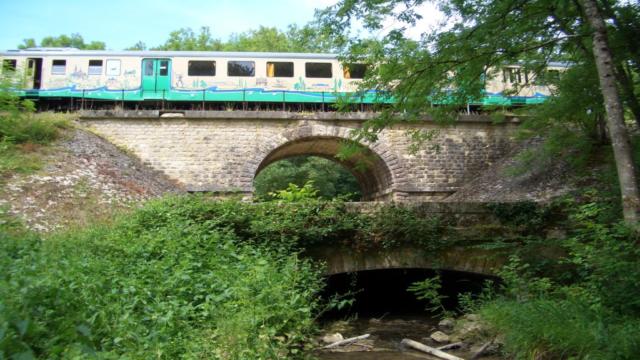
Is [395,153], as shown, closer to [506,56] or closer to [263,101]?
[263,101]

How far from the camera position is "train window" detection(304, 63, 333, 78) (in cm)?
1612

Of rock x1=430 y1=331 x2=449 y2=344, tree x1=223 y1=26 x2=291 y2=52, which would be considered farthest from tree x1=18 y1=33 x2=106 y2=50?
rock x1=430 y1=331 x2=449 y2=344

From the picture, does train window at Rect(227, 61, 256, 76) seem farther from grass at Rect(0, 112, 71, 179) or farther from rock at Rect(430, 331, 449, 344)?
rock at Rect(430, 331, 449, 344)

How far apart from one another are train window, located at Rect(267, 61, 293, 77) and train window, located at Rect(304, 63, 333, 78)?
1.80ft

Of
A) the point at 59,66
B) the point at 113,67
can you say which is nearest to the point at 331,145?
the point at 113,67

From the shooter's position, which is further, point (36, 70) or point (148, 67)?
point (148, 67)

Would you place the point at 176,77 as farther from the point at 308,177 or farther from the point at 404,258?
the point at 404,258

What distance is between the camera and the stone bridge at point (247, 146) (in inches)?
579

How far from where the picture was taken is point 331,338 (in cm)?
773

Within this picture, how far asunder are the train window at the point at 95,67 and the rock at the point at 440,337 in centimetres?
1345

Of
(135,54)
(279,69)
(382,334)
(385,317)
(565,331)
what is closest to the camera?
(565,331)

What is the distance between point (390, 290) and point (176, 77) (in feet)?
32.1

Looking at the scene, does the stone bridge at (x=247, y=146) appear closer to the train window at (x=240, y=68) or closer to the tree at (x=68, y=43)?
the train window at (x=240, y=68)

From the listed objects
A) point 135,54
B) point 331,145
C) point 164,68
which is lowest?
point 331,145
